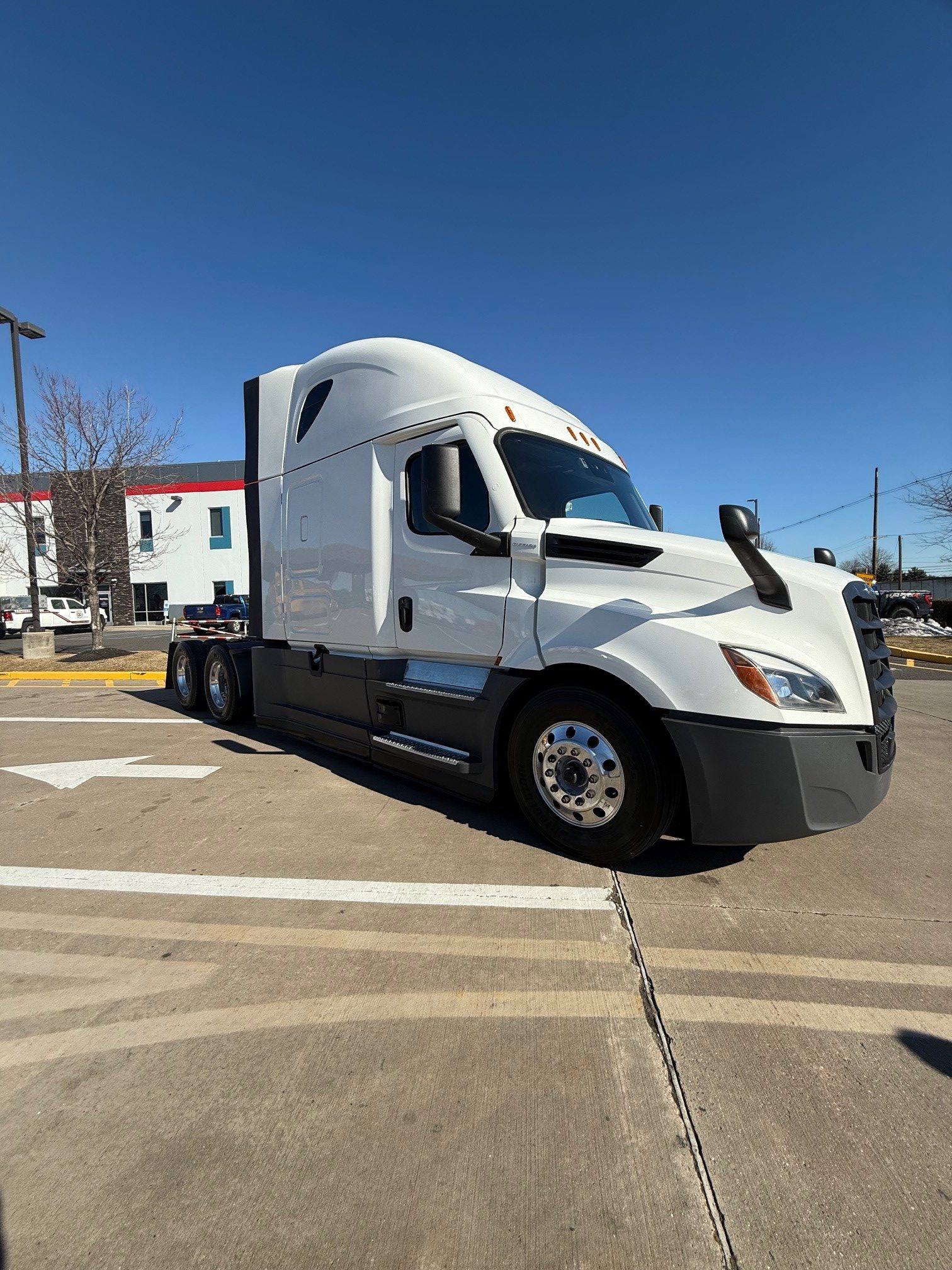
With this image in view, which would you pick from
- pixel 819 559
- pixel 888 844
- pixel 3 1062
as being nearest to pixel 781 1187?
pixel 3 1062

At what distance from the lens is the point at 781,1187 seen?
1.50m

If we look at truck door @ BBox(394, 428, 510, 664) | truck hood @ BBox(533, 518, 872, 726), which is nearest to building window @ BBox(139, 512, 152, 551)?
truck door @ BBox(394, 428, 510, 664)

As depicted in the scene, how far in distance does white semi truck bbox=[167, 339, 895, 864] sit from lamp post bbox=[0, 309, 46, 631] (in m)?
10.3

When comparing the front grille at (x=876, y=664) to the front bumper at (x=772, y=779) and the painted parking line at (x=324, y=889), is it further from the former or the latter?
the painted parking line at (x=324, y=889)

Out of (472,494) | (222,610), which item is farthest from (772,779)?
(222,610)

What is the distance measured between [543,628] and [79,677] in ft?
38.3

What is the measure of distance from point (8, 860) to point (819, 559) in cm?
536

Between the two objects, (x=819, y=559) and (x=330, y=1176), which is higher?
(x=819, y=559)

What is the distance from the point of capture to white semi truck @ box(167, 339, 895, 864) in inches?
109

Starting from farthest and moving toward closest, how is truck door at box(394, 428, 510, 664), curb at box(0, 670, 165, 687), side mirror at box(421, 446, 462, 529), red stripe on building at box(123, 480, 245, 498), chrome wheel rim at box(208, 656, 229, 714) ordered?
red stripe on building at box(123, 480, 245, 498) → curb at box(0, 670, 165, 687) → chrome wheel rim at box(208, 656, 229, 714) → truck door at box(394, 428, 510, 664) → side mirror at box(421, 446, 462, 529)

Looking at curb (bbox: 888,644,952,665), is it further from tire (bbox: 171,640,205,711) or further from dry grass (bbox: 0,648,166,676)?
dry grass (bbox: 0,648,166,676)

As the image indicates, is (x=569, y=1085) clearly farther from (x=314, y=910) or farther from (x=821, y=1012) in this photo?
(x=314, y=910)

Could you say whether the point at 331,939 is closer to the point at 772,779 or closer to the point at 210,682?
the point at 772,779

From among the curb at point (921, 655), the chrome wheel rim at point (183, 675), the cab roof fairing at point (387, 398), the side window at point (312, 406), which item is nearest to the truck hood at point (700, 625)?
the cab roof fairing at point (387, 398)
